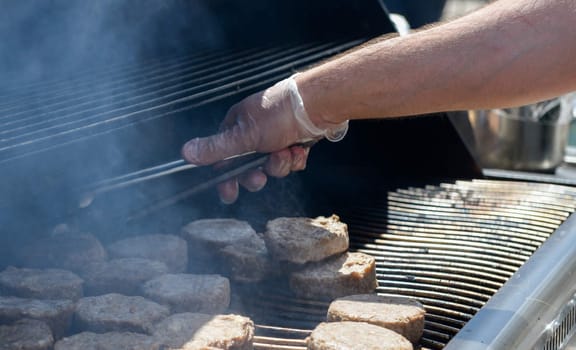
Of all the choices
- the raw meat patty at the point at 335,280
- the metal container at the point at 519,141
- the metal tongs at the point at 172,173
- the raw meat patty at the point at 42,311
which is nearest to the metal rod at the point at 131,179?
the metal tongs at the point at 172,173

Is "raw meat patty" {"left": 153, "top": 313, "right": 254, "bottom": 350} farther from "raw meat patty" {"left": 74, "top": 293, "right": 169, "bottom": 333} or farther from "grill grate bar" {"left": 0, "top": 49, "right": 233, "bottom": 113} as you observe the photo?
"grill grate bar" {"left": 0, "top": 49, "right": 233, "bottom": 113}

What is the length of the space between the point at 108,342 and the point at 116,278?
0.55 m

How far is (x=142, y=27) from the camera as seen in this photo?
3875mm

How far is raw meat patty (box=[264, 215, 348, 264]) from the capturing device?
299cm

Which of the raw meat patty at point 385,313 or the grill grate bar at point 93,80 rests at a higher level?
the grill grate bar at point 93,80

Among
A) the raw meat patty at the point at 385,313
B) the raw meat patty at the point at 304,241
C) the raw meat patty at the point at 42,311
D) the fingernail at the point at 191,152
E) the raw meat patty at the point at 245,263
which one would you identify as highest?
the fingernail at the point at 191,152

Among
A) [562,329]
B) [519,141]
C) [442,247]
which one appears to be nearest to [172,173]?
[442,247]

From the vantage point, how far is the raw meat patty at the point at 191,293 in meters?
2.62

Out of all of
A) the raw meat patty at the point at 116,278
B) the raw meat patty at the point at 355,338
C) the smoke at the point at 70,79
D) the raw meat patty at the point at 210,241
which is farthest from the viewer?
the raw meat patty at the point at 210,241

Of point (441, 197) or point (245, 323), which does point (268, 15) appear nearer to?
point (441, 197)

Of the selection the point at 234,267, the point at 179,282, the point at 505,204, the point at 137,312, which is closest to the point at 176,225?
the point at 234,267

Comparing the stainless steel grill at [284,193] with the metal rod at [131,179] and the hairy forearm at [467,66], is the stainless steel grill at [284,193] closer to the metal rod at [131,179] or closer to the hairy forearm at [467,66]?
the metal rod at [131,179]

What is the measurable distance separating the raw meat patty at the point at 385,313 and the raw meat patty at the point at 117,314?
59 centimetres

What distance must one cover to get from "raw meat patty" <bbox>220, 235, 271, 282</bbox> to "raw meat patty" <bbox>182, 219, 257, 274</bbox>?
0.14 feet
